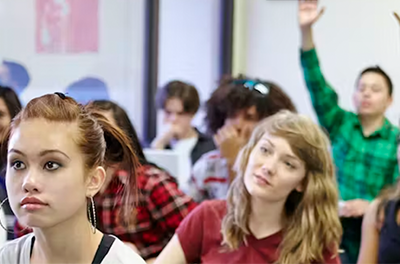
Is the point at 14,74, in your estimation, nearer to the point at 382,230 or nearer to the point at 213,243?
the point at 213,243

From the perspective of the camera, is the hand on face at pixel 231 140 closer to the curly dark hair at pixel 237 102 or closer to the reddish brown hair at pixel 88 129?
the curly dark hair at pixel 237 102

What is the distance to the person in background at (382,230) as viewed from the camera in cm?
176

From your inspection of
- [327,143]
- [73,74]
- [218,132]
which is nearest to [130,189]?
[327,143]

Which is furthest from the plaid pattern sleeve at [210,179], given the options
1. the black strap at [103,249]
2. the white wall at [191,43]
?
the white wall at [191,43]

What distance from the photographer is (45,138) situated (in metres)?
1.05

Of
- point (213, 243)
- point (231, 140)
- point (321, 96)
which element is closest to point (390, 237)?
point (213, 243)

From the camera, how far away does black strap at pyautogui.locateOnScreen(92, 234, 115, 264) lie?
1.14m

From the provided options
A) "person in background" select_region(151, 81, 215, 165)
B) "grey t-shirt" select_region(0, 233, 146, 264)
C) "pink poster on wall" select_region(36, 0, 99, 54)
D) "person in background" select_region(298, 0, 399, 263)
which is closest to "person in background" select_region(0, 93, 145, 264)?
"grey t-shirt" select_region(0, 233, 146, 264)

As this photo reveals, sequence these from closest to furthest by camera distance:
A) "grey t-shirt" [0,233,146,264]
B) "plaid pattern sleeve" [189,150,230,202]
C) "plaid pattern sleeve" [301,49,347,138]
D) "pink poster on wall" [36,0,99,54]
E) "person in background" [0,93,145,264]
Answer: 1. "person in background" [0,93,145,264]
2. "grey t-shirt" [0,233,146,264]
3. "plaid pattern sleeve" [189,150,230,202]
4. "plaid pattern sleeve" [301,49,347,138]
5. "pink poster on wall" [36,0,99,54]

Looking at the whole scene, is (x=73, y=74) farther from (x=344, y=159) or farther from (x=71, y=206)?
(x=71, y=206)

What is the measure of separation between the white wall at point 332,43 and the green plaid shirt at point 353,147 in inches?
17.9

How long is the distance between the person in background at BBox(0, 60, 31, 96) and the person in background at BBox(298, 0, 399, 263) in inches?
52.6

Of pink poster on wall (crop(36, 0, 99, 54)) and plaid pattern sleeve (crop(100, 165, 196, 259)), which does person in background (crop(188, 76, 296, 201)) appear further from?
pink poster on wall (crop(36, 0, 99, 54))

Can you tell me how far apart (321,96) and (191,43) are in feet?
4.46
